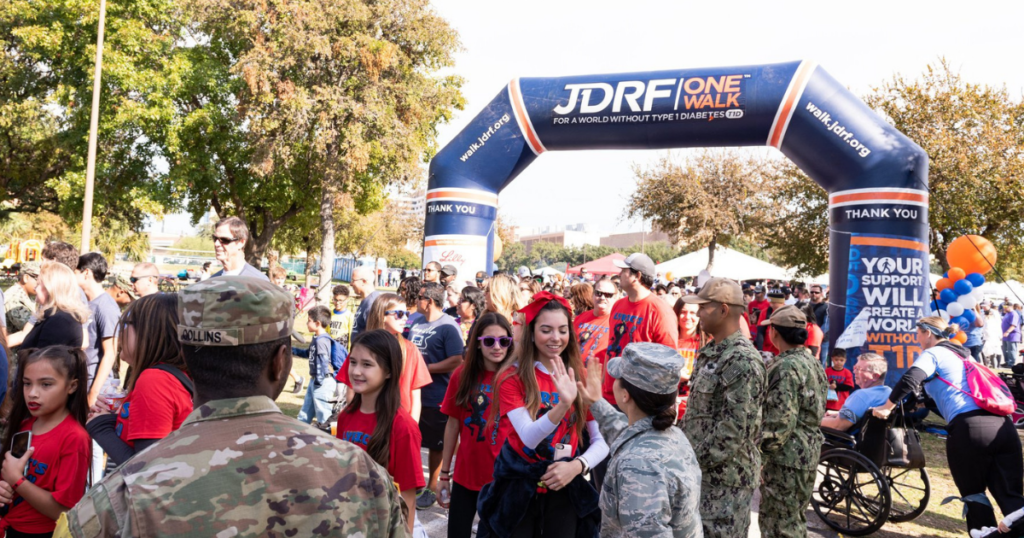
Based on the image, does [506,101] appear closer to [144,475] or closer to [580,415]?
[580,415]

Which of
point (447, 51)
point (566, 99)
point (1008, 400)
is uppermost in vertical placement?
point (447, 51)

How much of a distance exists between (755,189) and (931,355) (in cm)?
2116

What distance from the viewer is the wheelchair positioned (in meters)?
5.06

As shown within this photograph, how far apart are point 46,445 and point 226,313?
6.56 ft

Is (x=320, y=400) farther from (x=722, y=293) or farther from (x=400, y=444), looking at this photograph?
(x=722, y=293)

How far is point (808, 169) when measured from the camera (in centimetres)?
987

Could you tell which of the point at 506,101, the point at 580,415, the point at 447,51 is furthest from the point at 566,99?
the point at 447,51

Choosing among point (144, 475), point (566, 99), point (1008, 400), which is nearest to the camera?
point (144, 475)

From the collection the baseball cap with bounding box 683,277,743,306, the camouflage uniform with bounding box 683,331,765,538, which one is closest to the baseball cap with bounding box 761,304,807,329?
the baseball cap with bounding box 683,277,743,306

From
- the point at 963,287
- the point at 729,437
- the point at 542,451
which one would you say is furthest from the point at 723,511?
the point at 963,287

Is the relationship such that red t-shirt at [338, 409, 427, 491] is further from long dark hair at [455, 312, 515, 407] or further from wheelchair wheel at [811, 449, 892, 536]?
wheelchair wheel at [811, 449, 892, 536]

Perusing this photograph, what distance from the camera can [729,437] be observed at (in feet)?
10.6

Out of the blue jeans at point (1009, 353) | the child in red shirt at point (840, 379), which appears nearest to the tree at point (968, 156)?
the blue jeans at point (1009, 353)

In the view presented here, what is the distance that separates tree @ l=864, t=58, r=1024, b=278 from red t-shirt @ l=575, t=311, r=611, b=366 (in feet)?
47.1
